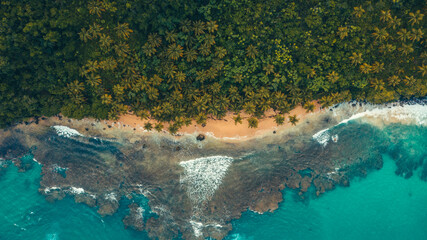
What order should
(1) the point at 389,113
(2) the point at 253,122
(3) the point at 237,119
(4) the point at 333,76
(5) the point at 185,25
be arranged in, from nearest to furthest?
(5) the point at 185,25
(4) the point at 333,76
(2) the point at 253,122
(3) the point at 237,119
(1) the point at 389,113

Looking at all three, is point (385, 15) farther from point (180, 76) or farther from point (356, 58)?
point (180, 76)

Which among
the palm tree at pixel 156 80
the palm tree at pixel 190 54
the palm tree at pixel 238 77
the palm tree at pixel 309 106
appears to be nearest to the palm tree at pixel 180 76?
the palm tree at pixel 190 54

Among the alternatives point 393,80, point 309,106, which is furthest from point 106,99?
point 393,80

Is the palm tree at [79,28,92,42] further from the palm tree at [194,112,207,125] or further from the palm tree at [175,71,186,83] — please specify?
the palm tree at [194,112,207,125]

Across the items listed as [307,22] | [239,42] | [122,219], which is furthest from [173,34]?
[122,219]

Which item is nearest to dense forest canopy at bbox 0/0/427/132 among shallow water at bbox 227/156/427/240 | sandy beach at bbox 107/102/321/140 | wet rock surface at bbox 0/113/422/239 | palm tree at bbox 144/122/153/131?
palm tree at bbox 144/122/153/131

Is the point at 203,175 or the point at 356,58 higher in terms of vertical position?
the point at 356,58

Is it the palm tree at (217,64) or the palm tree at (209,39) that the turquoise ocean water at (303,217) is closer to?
the palm tree at (217,64)
